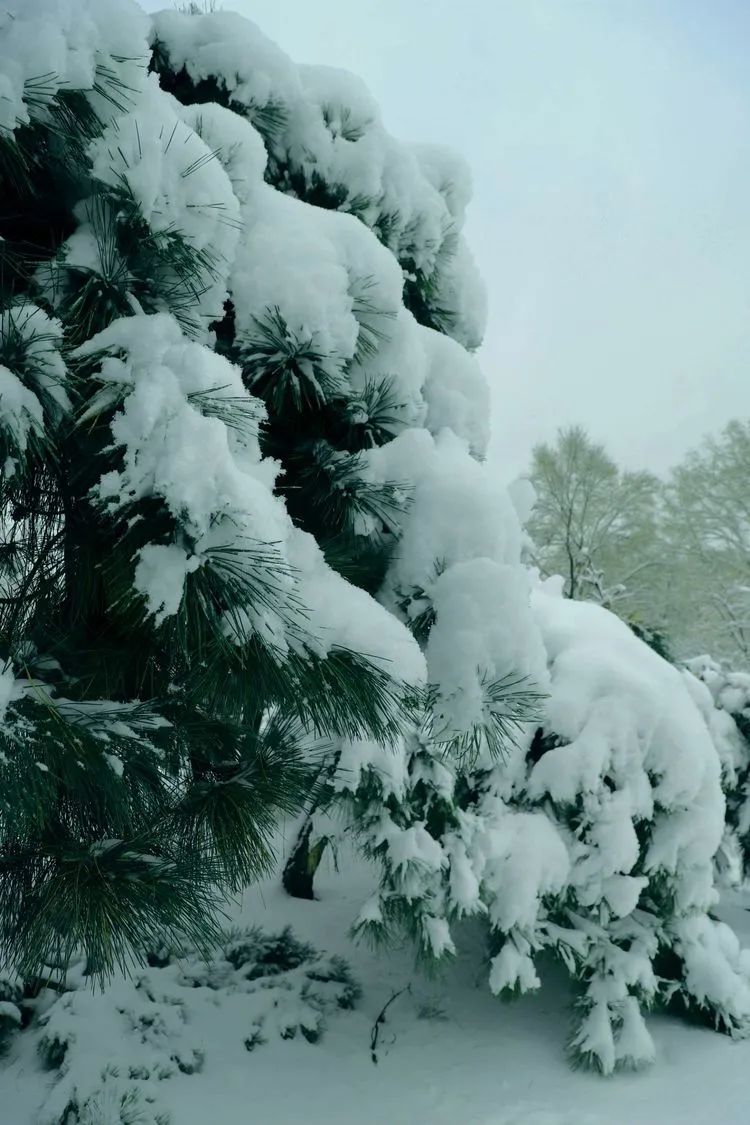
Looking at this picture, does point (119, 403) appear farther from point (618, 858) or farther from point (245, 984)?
point (245, 984)

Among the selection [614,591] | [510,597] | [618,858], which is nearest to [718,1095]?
[618,858]

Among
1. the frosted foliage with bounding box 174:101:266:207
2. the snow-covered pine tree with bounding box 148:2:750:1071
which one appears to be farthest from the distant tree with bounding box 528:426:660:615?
the frosted foliage with bounding box 174:101:266:207

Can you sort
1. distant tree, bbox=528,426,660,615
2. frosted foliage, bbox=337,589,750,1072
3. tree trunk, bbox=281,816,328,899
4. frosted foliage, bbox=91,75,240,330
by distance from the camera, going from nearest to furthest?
frosted foliage, bbox=91,75,240,330 → frosted foliage, bbox=337,589,750,1072 → tree trunk, bbox=281,816,328,899 → distant tree, bbox=528,426,660,615

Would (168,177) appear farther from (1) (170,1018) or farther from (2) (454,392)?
(1) (170,1018)

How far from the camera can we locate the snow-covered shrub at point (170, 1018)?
9.28 ft

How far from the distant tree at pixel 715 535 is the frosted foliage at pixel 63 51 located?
1338 cm

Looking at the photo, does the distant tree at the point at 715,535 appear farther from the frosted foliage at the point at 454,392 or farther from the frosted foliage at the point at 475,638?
the frosted foliage at the point at 475,638

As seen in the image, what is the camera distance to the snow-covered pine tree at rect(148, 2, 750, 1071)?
1.71 metres

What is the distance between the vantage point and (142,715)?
1.50 metres

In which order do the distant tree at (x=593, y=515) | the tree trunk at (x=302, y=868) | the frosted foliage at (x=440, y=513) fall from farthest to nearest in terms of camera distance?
the distant tree at (x=593, y=515) → the tree trunk at (x=302, y=868) → the frosted foliage at (x=440, y=513)

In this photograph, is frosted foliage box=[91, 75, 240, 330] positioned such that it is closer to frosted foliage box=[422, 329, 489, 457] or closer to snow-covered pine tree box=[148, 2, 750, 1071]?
snow-covered pine tree box=[148, 2, 750, 1071]

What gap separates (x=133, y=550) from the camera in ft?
3.81

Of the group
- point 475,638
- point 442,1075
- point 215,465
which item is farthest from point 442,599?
point 442,1075

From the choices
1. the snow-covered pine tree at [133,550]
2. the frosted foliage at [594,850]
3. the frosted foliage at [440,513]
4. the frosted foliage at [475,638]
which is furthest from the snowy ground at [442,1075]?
the frosted foliage at [440,513]
